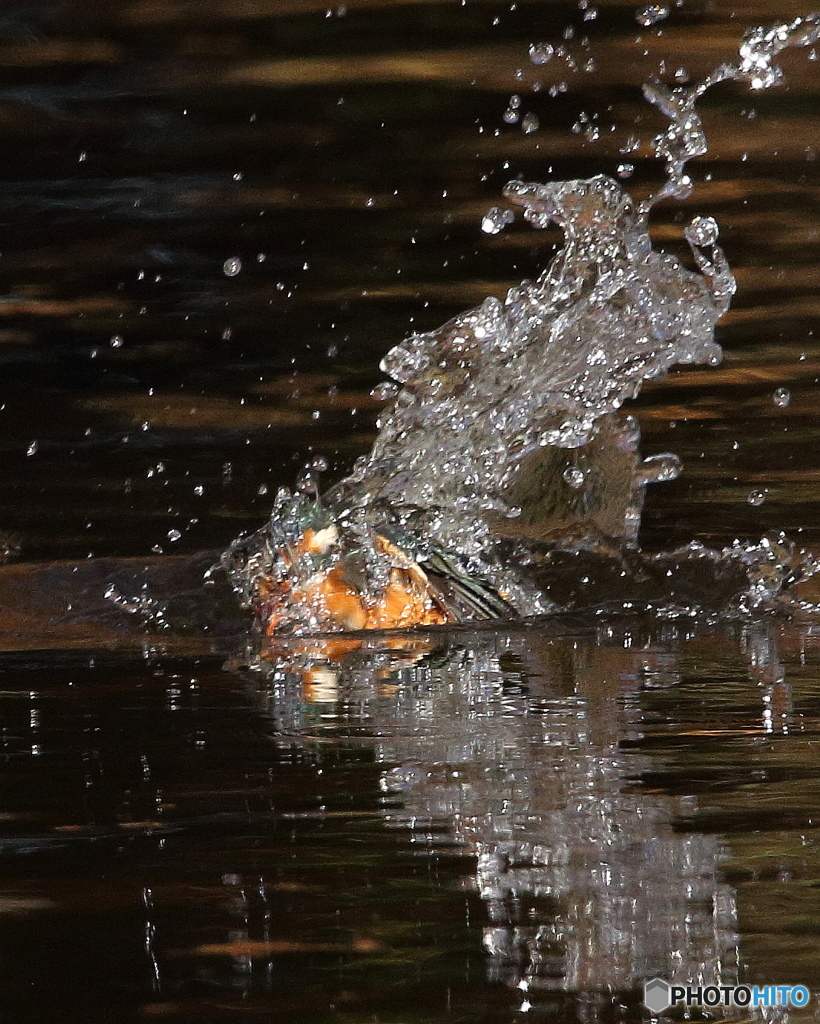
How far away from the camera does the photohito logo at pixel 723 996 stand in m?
1.46

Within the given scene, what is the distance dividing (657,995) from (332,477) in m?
3.61

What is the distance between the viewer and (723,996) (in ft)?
4.83

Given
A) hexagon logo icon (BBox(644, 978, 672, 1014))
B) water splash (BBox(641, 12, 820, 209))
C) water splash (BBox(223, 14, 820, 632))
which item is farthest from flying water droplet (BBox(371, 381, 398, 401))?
hexagon logo icon (BBox(644, 978, 672, 1014))

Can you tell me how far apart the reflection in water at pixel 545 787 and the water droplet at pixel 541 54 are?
387cm

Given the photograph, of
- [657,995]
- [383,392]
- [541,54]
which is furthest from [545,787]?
[541,54]

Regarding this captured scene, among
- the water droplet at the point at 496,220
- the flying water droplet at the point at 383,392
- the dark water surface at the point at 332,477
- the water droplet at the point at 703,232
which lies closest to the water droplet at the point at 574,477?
the dark water surface at the point at 332,477

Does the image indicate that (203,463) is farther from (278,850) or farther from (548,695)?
(278,850)

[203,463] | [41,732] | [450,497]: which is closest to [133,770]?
[41,732]

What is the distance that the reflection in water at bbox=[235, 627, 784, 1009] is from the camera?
159cm

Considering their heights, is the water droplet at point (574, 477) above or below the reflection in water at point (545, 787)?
above

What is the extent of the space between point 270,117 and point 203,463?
6.35 ft

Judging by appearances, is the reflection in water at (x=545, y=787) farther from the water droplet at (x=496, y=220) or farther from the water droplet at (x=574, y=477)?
the water droplet at (x=496, y=220)

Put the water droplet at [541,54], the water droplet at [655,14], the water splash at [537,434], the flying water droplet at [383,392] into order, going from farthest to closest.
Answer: the water droplet at [655,14], the water droplet at [541,54], the flying water droplet at [383,392], the water splash at [537,434]

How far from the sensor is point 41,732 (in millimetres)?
2533
